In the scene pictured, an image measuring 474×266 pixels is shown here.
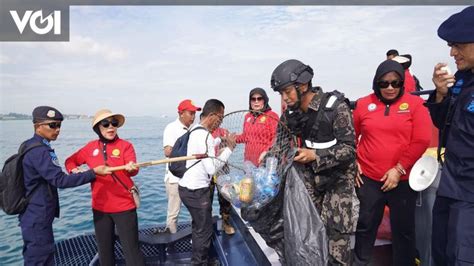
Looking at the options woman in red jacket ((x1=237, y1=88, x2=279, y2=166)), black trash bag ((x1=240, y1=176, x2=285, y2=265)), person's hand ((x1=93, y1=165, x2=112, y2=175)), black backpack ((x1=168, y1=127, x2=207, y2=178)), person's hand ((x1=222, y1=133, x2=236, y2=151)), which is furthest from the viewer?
black backpack ((x1=168, y1=127, x2=207, y2=178))

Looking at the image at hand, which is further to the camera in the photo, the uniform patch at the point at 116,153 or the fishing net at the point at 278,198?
the uniform patch at the point at 116,153

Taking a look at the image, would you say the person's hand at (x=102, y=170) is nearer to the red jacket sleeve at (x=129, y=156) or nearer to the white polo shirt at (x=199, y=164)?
the red jacket sleeve at (x=129, y=156)

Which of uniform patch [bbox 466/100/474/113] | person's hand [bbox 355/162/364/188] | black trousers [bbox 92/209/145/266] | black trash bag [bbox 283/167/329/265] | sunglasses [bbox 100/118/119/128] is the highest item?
uniform patch [bbox 466/100/474/113]

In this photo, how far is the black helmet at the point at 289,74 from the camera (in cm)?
204

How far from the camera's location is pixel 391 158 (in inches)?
101

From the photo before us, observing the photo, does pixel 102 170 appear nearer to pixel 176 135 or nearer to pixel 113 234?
pixel 113 234

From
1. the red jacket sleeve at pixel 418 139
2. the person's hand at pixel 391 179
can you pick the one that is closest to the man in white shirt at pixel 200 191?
the person's hand at pixel 391 179

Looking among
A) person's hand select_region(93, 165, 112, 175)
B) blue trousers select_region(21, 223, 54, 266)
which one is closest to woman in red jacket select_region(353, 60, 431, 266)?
person's hand select_region(93, 165, 112, 175)

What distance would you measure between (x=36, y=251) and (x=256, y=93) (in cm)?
300

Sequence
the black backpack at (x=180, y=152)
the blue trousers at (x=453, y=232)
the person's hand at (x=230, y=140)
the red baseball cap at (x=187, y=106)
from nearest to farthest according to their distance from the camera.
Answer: the blue trousers at (x=453, y=232) → the person's hand at (x=230, y=140) → the black backpack at (x=180, y=152) → the red baseball cap at (x=187, y=106)

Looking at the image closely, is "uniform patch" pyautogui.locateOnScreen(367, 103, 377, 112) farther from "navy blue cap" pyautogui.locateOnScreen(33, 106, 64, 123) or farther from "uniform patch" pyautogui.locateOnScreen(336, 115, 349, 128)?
"navy blue cap" pyautogui.locateOnScreen(33, 106, 64, 123)

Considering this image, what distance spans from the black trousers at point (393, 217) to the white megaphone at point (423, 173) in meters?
0.11

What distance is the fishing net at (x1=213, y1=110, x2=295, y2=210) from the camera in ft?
6.86

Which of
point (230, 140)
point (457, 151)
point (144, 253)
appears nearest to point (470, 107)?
point (457, 151)
